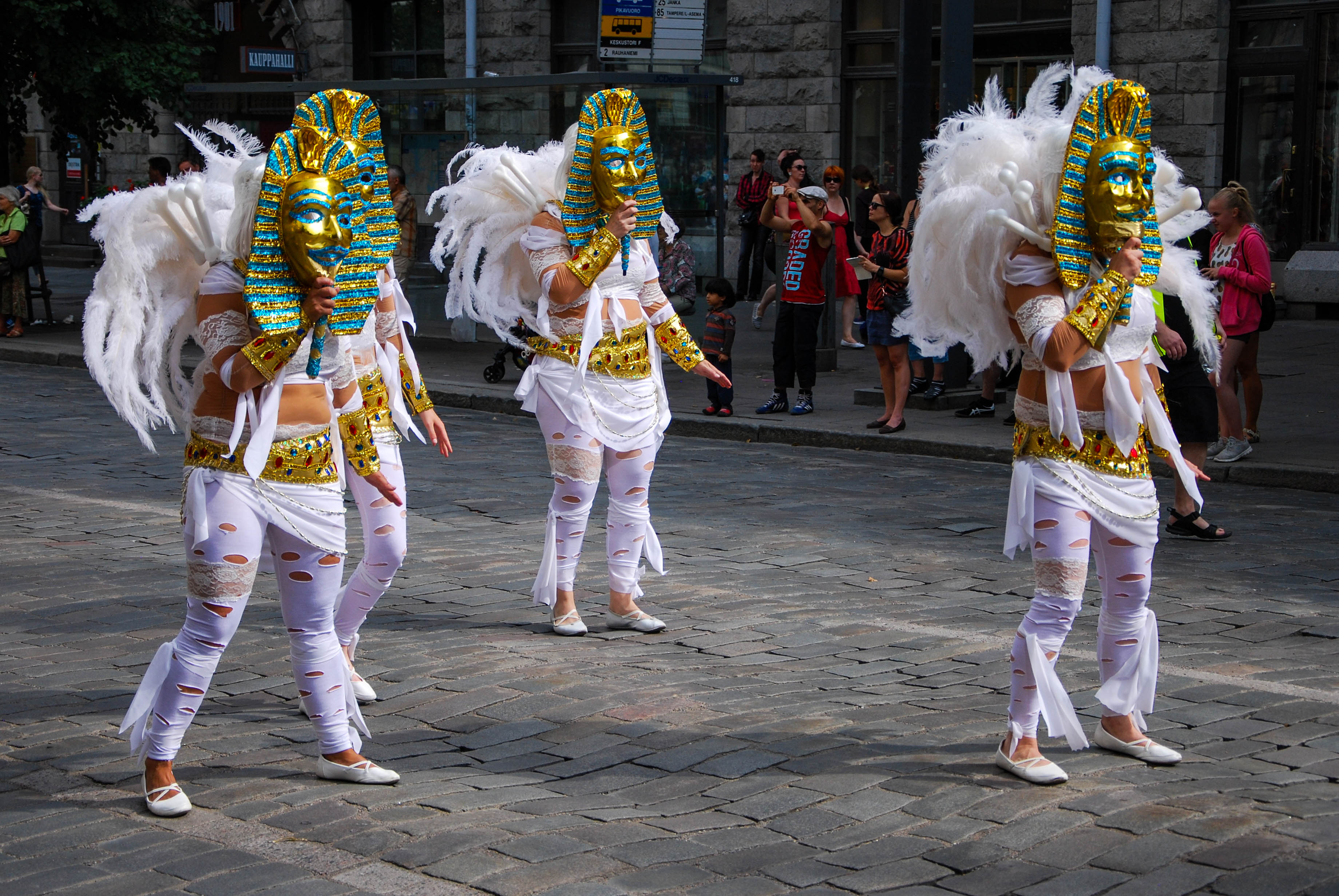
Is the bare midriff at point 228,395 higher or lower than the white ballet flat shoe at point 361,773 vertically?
higher

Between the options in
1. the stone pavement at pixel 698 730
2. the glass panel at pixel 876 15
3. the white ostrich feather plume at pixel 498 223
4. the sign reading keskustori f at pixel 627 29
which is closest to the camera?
the stone pavement at pixel 698 730

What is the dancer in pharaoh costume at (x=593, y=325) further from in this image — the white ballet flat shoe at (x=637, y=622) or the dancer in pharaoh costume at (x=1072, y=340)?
the dancer in pharaoh costume at (x=1072, y=340)

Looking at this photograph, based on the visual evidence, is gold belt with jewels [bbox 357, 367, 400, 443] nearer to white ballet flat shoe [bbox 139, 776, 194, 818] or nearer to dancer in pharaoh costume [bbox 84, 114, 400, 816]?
dancer in pharaoh costume [bbox 84, 114, 400, 816]

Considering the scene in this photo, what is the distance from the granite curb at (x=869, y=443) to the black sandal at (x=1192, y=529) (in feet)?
6.33

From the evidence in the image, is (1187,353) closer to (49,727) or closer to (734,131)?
(49,727)

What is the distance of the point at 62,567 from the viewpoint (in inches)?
310

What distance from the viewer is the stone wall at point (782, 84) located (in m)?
21.0

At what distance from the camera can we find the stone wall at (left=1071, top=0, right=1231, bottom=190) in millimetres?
17750

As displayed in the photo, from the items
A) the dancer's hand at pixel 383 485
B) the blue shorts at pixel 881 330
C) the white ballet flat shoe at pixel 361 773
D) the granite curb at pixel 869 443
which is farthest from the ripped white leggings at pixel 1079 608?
the blue shorts at pixel 881 330

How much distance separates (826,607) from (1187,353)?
9.81 ft

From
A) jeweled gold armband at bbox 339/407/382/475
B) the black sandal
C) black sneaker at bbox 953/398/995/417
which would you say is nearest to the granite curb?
black sneaker at bbox 953/398/995/417

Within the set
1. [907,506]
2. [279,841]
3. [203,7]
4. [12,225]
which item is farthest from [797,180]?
[203,7]

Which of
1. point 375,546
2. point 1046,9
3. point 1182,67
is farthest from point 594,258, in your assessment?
point 1046,9

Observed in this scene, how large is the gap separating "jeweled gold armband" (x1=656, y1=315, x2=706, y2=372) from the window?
19823 millimetres
